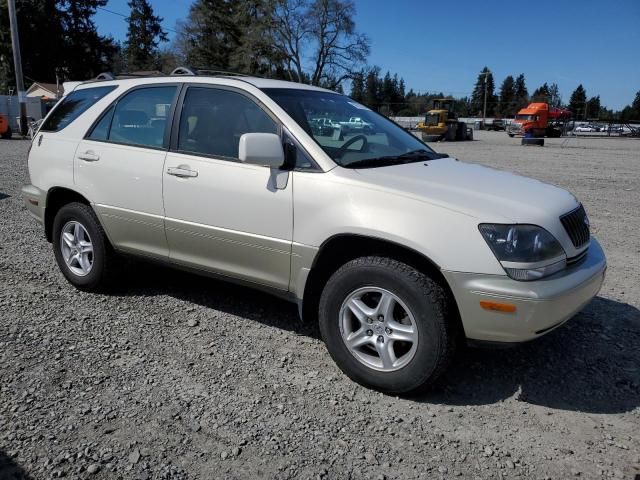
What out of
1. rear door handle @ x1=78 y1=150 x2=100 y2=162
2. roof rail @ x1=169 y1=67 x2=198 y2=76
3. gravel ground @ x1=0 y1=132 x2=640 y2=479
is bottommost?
gravel ground @ x1=0 y1=132 x2=640 y2=479

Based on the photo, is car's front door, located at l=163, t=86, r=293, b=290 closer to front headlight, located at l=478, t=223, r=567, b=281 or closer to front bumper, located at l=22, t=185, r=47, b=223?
front headlight, located at l=478, t=223, r=567, b=281

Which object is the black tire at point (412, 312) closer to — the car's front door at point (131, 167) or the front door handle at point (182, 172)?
the front door handle at point (182, 172)

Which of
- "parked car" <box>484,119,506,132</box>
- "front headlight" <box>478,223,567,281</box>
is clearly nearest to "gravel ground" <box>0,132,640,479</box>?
"front headlight" <box>478,223,567,281</box>

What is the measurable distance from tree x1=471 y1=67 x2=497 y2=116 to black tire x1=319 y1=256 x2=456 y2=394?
109616 millimetres

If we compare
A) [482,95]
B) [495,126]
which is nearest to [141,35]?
[495,126]

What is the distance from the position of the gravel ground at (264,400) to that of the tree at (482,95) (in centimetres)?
10905

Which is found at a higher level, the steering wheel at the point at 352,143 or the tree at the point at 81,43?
the tree at the point at 81,43

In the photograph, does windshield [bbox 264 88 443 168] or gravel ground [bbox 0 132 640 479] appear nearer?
gravel ground [bbox 0 132 640 479]

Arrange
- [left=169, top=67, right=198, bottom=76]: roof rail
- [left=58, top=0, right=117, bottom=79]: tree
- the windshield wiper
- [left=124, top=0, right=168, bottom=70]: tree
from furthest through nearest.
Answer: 1. [left=124, top=0, right=168, bottom=70]: tree
2. [left=58, top=0, right=117, bottom=79]: tree
3. [left=169, top=67, right=198, bottom=76]: roof rail
4. the windshield wiper

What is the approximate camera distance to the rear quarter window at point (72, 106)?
457cm

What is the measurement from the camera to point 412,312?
2914 mm

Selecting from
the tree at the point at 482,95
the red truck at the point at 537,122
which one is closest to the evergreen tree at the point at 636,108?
the tree at the point at 482,95

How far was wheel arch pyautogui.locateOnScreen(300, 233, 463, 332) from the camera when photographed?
9.64 ft

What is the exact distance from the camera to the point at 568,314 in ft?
9.59
